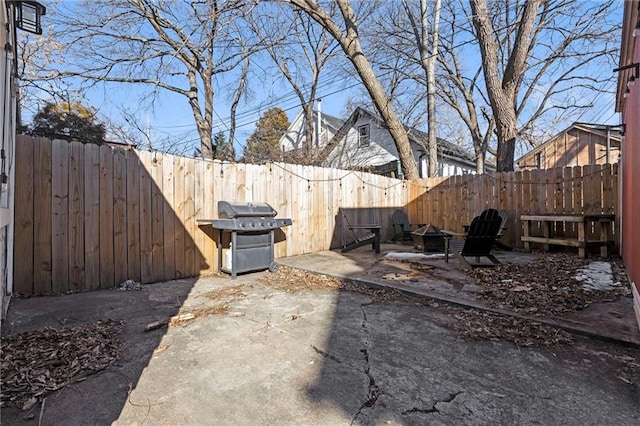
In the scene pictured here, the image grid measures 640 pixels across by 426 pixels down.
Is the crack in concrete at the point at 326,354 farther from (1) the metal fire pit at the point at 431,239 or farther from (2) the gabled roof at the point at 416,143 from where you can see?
(2) the gabled roof at the point at 416,143

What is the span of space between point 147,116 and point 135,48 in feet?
7.58

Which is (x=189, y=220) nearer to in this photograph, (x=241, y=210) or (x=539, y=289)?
(x=241, y=210)

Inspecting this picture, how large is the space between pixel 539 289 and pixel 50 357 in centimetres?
458

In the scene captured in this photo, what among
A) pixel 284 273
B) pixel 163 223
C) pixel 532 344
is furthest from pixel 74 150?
pixel 532 344

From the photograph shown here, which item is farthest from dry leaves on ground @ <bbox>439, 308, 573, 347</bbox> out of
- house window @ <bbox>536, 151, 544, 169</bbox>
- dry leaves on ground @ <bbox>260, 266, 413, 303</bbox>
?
house window @ <bbox>536, 151, 544, 169</bbox>

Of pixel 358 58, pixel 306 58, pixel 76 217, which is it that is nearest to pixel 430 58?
pixel 358 58

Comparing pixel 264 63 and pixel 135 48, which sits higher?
pixel 264 63

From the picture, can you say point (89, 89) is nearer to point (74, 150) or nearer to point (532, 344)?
point (74, 150)

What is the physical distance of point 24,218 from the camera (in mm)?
3490

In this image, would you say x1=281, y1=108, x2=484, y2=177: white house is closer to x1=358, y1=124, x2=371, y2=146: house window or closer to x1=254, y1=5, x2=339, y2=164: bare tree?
x1=358, y1=124, x2=371, y2=146: house window

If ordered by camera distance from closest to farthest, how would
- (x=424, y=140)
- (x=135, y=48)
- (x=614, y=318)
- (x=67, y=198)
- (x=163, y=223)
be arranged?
(x=614, y=318) → (x=67, y=198) → (x=163, y=223) → (x=135, y=48) → (x=424, y=140)

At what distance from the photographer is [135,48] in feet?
36.0

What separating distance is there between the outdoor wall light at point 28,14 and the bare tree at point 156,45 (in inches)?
176

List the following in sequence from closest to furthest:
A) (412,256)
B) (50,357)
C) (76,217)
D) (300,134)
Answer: (50,357)
(76,217)
(412,256)
(300,134)
